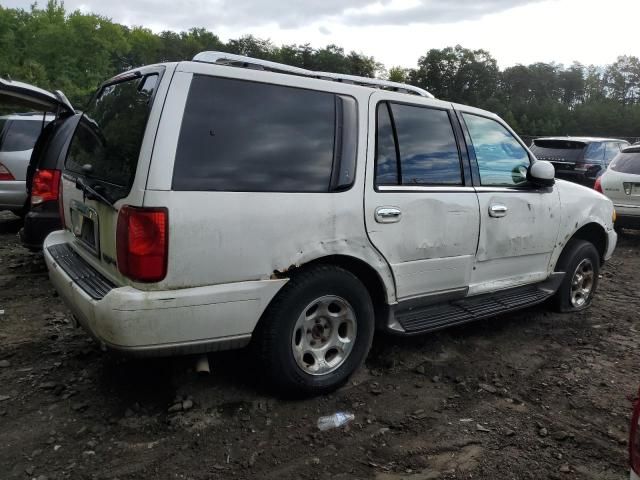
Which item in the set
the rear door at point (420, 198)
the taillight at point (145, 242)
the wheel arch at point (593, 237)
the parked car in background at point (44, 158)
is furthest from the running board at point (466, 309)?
the parked car in background at point (44, 158)

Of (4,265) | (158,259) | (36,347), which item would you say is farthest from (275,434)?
(4,265)

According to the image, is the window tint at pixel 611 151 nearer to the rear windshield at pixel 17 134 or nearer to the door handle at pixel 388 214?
the door handle at pixel 388 214

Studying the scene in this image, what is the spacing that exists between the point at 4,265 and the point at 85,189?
3908mm

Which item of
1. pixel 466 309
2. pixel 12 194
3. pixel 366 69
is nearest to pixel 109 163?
pixel 466 309

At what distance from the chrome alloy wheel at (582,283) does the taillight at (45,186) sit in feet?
15.8

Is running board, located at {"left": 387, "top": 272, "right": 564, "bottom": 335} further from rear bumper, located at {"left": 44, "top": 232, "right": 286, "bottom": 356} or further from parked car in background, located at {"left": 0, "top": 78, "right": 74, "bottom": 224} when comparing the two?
parked car in background, located at {"left": 0, "top": 78, "right": 74, "bottom": 224}

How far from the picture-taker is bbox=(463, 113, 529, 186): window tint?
4.07 metres

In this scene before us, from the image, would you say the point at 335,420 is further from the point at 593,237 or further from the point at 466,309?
the point at 593,237

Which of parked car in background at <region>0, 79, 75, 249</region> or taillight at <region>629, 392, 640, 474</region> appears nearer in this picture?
taillight at <region>629, 392, 640, 474</region>

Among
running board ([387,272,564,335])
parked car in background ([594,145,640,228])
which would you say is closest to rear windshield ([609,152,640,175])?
parked car in background ([594,145,640,228])

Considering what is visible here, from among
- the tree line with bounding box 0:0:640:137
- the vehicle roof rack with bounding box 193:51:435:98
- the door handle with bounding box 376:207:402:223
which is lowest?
the door handle with bounding box 376:207:402:223

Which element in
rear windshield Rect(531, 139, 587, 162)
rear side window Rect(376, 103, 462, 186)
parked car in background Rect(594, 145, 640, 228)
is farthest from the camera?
rear windshield Rect(531, 139, 587, 162)

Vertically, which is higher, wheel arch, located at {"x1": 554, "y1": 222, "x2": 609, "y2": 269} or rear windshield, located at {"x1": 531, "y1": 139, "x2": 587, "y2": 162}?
rear windshield, located at {"x1": 531, "y1": 139, "x2": 587, "y2": 162}

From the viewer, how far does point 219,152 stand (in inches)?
109
